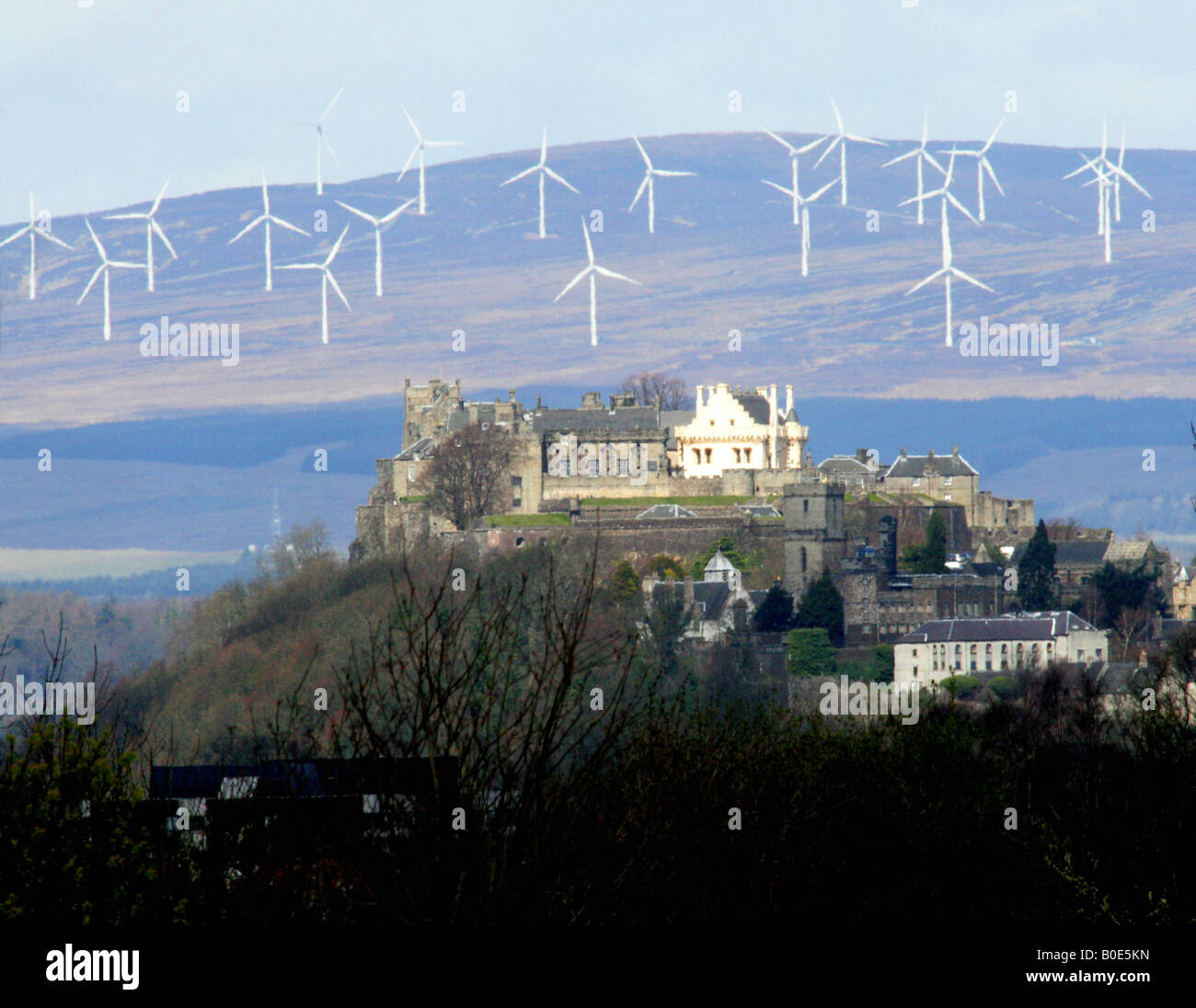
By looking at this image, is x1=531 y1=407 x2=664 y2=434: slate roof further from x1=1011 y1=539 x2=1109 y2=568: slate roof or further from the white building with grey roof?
the white building with grey roof

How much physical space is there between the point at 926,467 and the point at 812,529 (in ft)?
65.9

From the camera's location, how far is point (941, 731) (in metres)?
44.2

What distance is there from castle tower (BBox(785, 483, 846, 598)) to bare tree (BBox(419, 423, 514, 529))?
1820 centimetres

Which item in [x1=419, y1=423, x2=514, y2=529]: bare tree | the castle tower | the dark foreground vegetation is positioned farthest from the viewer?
[x1=419, y1=423, x2=514, y2=529]: bare tree

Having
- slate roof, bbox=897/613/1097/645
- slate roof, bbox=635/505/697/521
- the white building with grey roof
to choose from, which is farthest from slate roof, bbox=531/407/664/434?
the white building with grey roof

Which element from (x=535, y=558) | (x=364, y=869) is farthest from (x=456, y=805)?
(x=535, y=558)

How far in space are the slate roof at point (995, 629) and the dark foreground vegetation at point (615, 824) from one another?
51190 millimetres

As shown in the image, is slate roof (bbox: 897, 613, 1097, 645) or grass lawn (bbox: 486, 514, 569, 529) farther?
grass lawn (bbox: 486, 514, 569, 529)

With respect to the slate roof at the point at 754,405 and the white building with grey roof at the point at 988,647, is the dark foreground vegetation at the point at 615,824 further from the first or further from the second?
the slate roof at the point at 754,405

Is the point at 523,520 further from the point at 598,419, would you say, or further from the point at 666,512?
the point at 598,419

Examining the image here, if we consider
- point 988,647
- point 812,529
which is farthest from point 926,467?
point 988,647

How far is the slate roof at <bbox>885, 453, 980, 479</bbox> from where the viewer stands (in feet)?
436
